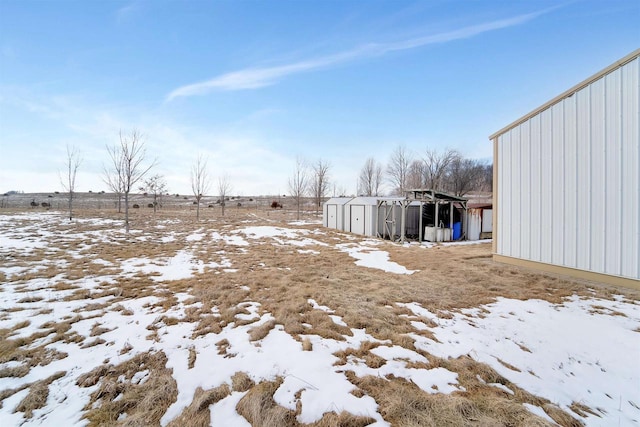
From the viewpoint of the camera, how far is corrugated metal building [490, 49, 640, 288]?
5.53 metres

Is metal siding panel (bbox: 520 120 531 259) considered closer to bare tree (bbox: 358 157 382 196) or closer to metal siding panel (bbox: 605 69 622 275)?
metal siding panel (bbox: 605 69 622 275)

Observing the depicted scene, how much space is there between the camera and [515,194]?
26.2 ft

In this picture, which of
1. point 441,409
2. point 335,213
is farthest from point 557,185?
point 335,213

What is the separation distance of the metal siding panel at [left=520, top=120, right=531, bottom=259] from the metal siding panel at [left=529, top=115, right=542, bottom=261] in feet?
0.29

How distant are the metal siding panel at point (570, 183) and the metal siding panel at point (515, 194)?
130 centimetres

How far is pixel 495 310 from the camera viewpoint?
4738 millimetres

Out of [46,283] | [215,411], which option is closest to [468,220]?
[215,411]

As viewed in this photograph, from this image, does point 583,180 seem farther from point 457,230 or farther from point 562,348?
point 457,230

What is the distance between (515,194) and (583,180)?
1.81 m

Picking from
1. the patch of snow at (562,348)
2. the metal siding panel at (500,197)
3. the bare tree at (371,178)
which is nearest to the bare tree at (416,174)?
the bare tree at (371,178)

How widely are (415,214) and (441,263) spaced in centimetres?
838

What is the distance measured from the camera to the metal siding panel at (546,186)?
6.92 m

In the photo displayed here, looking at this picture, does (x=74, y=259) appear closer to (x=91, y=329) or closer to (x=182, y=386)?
(x=91, y=329)

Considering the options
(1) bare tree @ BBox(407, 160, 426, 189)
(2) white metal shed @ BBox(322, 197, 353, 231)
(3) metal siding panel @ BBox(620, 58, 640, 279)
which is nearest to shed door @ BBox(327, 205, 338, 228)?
(2) white metal shed @ BBox(322, 197, 353, 231)
